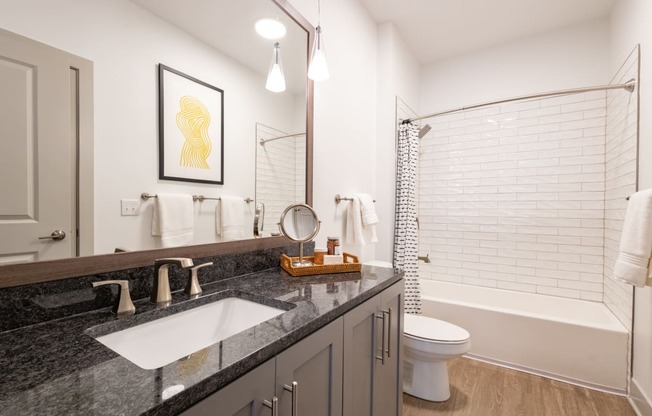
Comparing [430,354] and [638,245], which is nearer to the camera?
[638,245]

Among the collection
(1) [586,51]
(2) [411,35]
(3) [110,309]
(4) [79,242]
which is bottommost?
(3) [110,309]

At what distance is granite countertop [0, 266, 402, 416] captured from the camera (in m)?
0.46

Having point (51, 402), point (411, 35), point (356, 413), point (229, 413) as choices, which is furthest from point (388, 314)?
point (411, 35)

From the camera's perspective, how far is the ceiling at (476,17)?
237 cm

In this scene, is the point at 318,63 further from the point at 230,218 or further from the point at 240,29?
the point at 230,218

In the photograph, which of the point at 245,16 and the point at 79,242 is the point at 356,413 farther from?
the point at 245,16

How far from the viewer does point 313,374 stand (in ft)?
2.83

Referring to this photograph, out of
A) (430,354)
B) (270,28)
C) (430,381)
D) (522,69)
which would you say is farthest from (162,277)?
(522,69)

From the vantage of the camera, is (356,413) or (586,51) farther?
(586,51)

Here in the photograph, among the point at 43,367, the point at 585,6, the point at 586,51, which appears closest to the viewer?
the point at 43,367

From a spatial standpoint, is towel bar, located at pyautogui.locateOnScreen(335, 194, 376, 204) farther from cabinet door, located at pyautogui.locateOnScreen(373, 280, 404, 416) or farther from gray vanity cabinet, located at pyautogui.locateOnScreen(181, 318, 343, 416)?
gray vanity cabinet, located at pyautogui.locateOnScreen(181, 318, 343, 416)

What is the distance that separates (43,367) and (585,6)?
12.0 feet

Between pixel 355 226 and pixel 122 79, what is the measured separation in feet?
5.09

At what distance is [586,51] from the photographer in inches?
103
